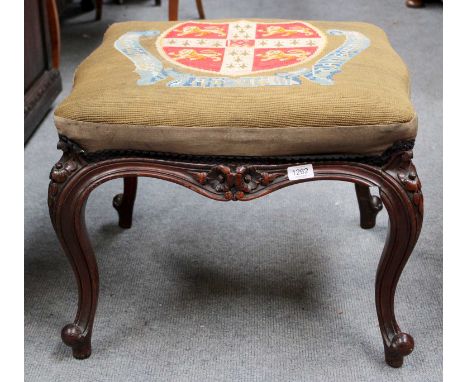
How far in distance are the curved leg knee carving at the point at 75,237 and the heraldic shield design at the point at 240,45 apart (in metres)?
0.27

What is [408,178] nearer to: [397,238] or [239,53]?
[397,238]

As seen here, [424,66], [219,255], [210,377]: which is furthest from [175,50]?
[424,66]

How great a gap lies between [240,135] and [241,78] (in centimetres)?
14

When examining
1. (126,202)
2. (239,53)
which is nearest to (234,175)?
(239,53)

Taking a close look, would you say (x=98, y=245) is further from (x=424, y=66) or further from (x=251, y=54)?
(x=424, y=66)

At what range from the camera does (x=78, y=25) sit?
298cm

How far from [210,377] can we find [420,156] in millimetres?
965

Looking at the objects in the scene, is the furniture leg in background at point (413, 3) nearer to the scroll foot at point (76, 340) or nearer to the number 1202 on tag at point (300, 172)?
the number 1202 on tag at point (300, 172)

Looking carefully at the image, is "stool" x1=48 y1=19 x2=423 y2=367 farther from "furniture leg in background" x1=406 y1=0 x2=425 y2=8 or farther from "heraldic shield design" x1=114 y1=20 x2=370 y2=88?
"furniture leg in background" x1=406 y1=0 x2=425 y2=8

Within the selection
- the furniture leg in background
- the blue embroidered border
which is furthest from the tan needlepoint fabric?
the furniture leg in background

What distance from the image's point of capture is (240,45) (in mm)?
1340

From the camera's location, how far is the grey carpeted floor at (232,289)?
127cm

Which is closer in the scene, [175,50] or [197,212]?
[175,50]

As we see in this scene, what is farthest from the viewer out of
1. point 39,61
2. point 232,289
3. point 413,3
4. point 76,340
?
point 413,3
